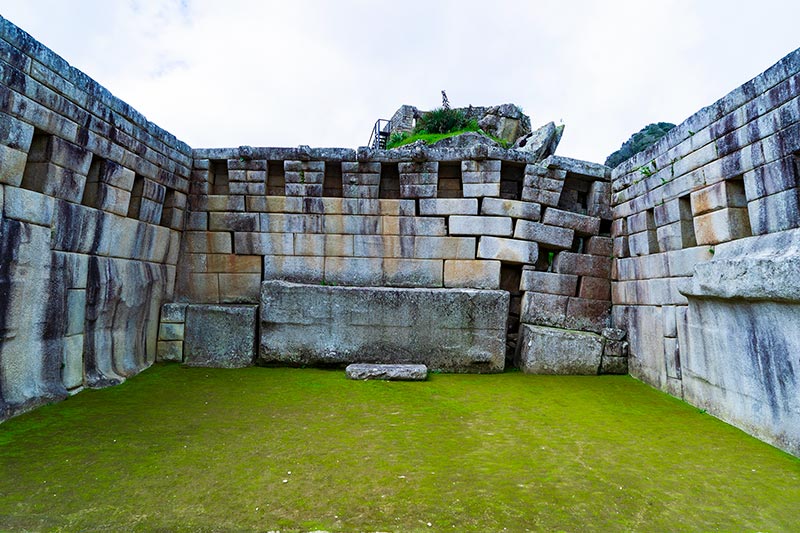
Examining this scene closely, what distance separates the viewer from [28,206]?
4766 mm

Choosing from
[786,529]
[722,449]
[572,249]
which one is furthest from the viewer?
[572,249]

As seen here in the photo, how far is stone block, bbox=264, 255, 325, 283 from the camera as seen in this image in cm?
772

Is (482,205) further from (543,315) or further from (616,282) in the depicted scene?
(616,282)

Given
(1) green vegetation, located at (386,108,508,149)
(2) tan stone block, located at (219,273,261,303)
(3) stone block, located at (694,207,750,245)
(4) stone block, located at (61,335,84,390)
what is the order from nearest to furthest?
(3) stone block, located at (694,207,750,245) → (4) stone block, located at (61,335,84,390) → (2) tan stone block, located at (219,273,261,303) → (1) green vegetation, located at (386,108,508,149)

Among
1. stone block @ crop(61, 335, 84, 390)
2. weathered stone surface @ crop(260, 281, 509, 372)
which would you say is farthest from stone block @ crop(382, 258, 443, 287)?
stone block @ crop(61, 335, 84, 390)

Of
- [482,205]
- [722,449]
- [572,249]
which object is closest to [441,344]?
[482,205]

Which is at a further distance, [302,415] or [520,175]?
[520,175]

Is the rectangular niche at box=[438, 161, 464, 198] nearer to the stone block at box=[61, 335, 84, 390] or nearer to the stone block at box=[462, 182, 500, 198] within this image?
the stone block at box=[462, 182, 500, 198]

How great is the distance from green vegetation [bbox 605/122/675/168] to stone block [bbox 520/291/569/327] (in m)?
19.2

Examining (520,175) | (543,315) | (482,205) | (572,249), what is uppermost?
(520,175)

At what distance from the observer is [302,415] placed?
5.09m

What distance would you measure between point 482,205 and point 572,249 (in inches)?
75.7

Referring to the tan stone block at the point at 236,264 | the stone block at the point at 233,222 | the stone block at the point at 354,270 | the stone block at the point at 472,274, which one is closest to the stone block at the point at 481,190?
the stone block at the point at 472,274

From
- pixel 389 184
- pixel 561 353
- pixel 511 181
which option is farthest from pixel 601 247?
pixel 389 184
